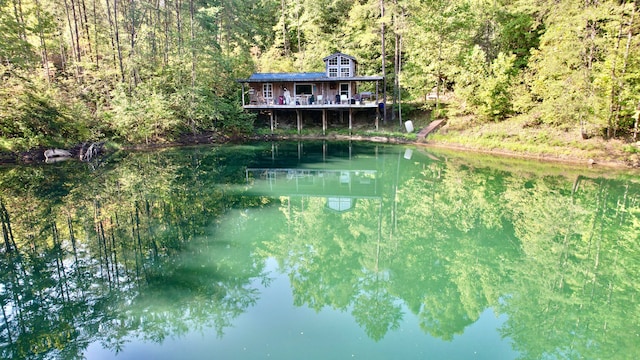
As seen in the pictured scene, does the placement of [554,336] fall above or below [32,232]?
below

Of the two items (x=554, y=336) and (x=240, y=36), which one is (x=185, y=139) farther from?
(x=554, y=336)

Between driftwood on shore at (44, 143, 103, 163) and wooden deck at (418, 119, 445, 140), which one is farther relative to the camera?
wooden deck at (418, 119, 445, 140)

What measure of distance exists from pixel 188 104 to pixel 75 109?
246 inches

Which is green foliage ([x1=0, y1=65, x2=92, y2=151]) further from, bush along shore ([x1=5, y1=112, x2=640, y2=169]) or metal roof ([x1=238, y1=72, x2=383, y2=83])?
metal roof ([x1=238, y1=72, x2=383, y2=83])

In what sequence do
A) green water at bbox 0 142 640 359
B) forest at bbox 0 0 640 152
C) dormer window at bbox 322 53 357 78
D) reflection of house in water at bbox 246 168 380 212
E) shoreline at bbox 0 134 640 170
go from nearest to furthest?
1. green water at bbox 0 142 640 359
2. reflection of house in water at bbox 246 168 380 212
3. forest at bbox 0 0 640 152
4. shoreline at bbox 0 134 640 170
5. dormer window at bbox 322 53 357 78

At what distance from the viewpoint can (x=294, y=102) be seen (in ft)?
91.5

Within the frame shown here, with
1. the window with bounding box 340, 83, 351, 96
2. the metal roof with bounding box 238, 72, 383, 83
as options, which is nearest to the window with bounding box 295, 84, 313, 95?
the metal roof with bounding box 238, 72, 383, 83

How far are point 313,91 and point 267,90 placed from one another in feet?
10.6

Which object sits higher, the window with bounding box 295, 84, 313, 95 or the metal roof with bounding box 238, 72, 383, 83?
the metal roof with bounding box 238, 72, 383, 83

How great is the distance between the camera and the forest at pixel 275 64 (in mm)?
17188

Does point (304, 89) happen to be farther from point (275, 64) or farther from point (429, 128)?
point (429, 128)

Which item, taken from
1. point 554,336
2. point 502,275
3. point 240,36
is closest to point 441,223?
point 502,275

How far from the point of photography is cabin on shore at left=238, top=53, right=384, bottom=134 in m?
27.0

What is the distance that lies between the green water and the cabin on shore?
12.9 metres
